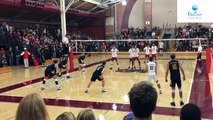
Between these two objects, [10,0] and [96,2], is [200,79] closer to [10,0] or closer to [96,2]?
[10,0]

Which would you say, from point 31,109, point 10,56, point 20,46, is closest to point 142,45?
point 20,46

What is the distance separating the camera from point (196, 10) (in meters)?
21.6

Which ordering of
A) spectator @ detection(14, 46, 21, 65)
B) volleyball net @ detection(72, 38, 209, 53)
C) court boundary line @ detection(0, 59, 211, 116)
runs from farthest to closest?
volleyball net @ detection(72, 38, 209, 53) < spectator @ detection(14, 46, 21, 65) < court boundary line @ detection(0, 59, 211, 116)

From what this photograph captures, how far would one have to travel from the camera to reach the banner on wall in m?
21.5

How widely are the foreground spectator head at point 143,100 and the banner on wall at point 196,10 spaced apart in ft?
68.6

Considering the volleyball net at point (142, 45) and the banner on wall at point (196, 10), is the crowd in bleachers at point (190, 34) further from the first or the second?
the banner on wall at point (196, 10)

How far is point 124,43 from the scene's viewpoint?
92.7ft

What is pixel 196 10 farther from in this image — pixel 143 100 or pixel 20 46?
pixel 143 100

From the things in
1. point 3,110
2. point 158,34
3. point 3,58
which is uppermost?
point 158,34

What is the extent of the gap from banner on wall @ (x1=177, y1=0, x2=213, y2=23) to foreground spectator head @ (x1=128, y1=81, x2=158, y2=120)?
20.9 metres

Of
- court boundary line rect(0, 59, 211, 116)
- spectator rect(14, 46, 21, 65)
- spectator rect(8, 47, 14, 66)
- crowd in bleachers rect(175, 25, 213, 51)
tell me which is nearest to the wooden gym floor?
court boundary line rect(0, 59, 211, 116)

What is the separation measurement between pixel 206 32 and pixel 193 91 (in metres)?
19.0

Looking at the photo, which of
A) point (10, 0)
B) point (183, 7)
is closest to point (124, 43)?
point (183, 7)

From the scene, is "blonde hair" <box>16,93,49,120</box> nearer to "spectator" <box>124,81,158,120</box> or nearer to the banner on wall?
"spectator" <box>124,81,158,120</box>
